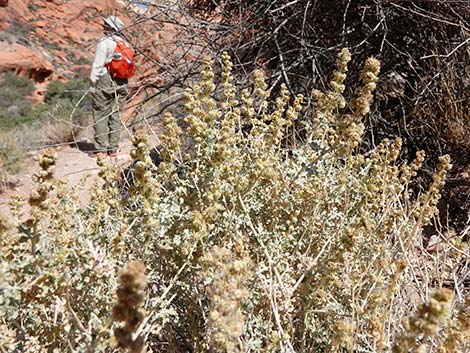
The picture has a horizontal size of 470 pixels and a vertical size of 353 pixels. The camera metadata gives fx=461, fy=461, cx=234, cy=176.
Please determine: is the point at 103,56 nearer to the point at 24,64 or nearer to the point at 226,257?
the point at 226,257

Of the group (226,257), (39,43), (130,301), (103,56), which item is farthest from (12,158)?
(39,43)

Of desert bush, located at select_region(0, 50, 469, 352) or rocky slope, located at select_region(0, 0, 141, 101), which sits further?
rocky slope, located at select_region(0, 0, 141, 101)

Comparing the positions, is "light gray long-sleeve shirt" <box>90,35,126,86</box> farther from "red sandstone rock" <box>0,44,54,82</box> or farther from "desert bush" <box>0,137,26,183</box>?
"red sandstone rock" <box>0,44,54,82</box>

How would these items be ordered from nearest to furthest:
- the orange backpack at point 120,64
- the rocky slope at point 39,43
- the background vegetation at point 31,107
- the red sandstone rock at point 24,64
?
the orange backpack at point 120,64 < the background vegetation at point 31,107 < the red sandstone rock at point 24,64 < the rocky slope at point 39,43

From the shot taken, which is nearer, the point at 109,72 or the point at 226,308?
the point at 226,308

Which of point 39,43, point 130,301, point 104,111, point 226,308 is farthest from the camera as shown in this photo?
point 39,43

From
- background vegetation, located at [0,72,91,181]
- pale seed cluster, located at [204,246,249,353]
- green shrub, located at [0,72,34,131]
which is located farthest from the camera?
green shrub, located at [0,72,34,131]

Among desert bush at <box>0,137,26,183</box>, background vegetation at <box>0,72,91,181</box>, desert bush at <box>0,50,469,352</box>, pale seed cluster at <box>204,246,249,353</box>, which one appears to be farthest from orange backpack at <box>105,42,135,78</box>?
pale seed cluster at <box>204,246,249,353</box>

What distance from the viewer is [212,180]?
137cm

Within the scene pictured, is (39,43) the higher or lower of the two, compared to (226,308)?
lower

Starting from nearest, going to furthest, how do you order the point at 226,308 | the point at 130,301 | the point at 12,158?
the point at 130,301 → the point at 226,308 → the point at 12,158

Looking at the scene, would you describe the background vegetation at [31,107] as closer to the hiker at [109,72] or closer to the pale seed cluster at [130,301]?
the hiker at [109,72]

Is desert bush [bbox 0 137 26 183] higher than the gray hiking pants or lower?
lower

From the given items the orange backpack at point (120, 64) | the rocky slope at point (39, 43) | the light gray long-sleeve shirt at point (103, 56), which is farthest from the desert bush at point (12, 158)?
the rocky slope at point (39, 43)
